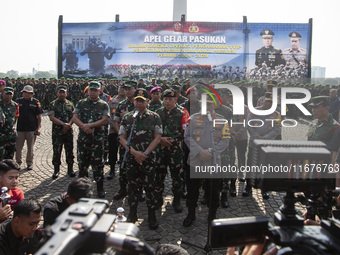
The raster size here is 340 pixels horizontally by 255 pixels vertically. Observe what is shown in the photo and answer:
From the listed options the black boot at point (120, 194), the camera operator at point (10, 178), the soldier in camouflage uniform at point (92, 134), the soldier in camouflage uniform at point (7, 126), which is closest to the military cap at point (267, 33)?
the soldier in camouflage uniform at point (92, 134)

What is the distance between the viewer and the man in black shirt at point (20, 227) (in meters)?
2.62

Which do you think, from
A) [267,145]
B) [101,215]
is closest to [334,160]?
[267,145]

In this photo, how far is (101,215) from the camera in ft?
3.94

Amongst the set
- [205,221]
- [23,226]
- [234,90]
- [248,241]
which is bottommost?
[205,221]

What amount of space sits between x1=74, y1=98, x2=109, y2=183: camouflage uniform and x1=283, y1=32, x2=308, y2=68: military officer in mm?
29023

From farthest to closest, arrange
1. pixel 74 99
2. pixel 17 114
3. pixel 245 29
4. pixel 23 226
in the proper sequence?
pixel 245 29, pixel 74 99, pixel 17 114, pixel 23 226

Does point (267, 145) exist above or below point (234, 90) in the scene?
below

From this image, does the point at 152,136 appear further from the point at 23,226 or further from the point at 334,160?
the point at 334,160

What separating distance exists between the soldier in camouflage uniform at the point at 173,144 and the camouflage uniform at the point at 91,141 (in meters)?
1.23

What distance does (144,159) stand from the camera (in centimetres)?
428

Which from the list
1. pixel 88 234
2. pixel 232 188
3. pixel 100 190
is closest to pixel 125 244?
pixel 88 234

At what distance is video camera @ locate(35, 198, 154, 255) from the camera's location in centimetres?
97

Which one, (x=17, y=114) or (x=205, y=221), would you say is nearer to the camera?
(x=205, y=221)

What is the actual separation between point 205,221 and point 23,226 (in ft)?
9.29
